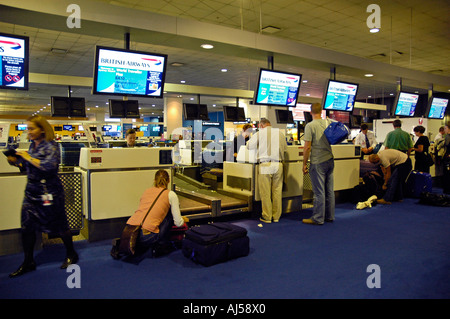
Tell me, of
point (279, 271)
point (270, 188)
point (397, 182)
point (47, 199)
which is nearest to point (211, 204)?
point (270, 188)

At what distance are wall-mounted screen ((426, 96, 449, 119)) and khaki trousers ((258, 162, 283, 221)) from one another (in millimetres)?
6438

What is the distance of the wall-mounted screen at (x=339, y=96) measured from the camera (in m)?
7.18

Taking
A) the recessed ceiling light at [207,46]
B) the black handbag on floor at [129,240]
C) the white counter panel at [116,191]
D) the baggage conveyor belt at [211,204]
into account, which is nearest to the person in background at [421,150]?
the baggage conveyor belt at [211,204]

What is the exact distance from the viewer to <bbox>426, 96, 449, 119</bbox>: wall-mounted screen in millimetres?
9508

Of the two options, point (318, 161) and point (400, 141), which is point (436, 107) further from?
point (318, 161)

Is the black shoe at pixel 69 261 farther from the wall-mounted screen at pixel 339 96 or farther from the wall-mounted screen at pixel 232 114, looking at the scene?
the wall-mounted screen at pixel 232 114

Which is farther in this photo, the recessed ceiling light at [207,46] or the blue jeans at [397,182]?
the blue jeans at [397,182]

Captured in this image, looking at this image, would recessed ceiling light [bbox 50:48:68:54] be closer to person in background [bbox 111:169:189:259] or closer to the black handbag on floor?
person in background [bbox 111:169:189:259]

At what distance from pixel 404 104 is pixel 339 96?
8.77 ft

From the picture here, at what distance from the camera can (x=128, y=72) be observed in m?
4.82

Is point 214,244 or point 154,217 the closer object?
point 214,244

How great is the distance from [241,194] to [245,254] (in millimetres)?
2026
